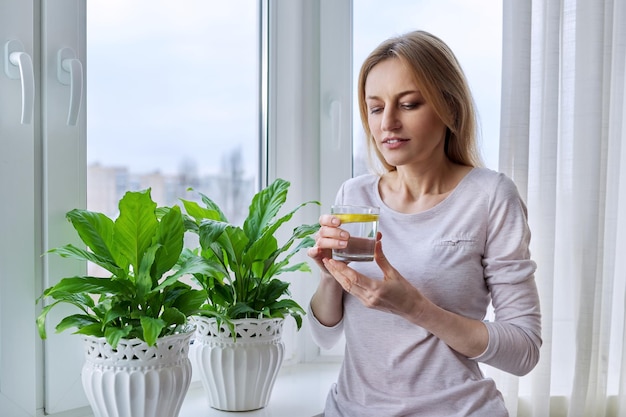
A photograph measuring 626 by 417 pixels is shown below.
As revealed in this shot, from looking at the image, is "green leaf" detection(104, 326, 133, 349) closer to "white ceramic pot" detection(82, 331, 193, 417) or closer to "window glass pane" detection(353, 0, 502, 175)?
"white ceramic pot" detection(82, 331, 193, 417)

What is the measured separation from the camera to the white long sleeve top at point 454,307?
1.46m

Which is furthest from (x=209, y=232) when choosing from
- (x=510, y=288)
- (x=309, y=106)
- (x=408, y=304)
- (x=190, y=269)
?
(x=309, y=106)

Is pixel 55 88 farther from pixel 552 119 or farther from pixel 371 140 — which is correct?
pixel 552 119

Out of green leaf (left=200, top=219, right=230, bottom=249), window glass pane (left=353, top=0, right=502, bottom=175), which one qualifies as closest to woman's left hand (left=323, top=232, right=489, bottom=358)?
green leaf (left=200, top=219, right=230, bottom=249)

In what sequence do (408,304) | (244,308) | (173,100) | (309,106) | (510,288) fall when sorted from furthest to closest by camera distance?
1. (309,106)
2. (173,100)
3. (244,308)
4. (510,288)
5. (408,304)

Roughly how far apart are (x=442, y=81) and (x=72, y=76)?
2.69ft

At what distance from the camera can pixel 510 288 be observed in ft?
4.83

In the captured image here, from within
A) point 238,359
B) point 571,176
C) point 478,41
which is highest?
point 478,41

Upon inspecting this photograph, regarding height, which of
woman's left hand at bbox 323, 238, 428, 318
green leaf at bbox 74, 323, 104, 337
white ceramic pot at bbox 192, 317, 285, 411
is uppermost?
woman's left hand at bbox 323, 238, 428, 318

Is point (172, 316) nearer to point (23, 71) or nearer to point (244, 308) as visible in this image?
point (244, 308)

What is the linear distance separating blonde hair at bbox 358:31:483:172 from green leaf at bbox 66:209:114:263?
71 centimetres

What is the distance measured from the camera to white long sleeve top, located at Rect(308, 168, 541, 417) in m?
1.46

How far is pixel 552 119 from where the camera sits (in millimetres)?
1853

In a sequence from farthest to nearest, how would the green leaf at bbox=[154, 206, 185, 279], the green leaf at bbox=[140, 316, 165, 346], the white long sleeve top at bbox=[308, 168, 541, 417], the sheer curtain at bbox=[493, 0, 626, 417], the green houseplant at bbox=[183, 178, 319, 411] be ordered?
1. the sheer curtain at bbox=[493, 0, 626, 417]
2. the green houseplant at bbox=[183, 178, 319, 411]
3. the white long sleeve top at bbox=[308, 168, 541, 417]
4. the green leaf at bbox=[154, 206, 185, 279]
5. the green leaf at bbox=[140, 316, 165, 346]
